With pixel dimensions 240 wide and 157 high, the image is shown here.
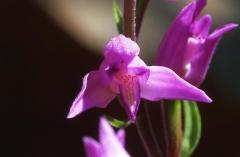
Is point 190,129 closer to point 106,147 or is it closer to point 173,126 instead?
point 173,126

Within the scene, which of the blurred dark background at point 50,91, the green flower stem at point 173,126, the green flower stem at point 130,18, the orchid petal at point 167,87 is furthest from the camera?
the blurred dark background at point 50,91

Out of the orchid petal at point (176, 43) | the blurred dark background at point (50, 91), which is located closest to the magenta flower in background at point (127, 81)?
the orchid petal at point (176, 43)

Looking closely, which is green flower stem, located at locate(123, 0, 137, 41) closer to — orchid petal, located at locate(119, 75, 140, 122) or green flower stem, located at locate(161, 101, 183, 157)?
orchid petal, located at locate(119, 75, 140, 122)

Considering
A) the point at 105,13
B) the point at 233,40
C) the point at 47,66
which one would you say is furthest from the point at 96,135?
the point at 233,40

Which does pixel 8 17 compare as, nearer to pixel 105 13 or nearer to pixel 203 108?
pixel 105 13

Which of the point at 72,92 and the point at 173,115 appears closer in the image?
the point at 173,115

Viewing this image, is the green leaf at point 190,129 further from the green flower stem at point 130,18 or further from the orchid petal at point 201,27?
the green flower stem at point 130,18

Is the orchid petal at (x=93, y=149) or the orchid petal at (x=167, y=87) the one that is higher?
the orchid petal at (x=167, y=87)
